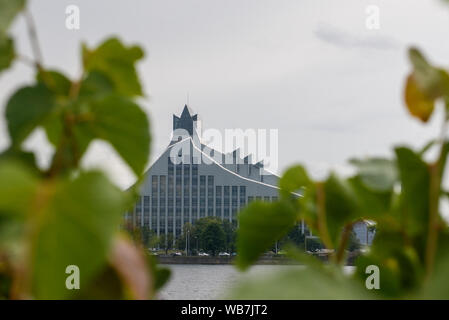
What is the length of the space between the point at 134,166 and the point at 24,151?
0.09 ft

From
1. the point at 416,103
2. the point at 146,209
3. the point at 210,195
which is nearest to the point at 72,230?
the point at 416,103

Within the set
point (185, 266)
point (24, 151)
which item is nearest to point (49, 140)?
point (24, 151)

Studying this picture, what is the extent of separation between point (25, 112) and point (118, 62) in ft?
0.14

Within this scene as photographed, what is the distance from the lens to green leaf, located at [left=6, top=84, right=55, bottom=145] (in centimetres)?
12

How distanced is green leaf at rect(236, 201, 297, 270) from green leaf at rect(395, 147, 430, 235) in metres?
0.04

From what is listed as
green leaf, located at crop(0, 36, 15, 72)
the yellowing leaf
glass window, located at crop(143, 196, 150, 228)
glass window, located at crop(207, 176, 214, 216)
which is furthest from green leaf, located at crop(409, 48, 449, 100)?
glass window, located at crop(143, 196, 150, 228)

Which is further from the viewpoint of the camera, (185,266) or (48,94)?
(185,266)

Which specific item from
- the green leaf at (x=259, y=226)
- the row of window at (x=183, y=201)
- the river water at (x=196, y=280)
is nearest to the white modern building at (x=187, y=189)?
the row of window at (x=183, y=201)

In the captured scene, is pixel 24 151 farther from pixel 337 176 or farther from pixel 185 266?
pixel 185 266

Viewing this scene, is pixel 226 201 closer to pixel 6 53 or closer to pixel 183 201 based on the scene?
pixel 183 201

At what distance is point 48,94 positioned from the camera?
0.13 meters

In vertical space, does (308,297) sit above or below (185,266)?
above

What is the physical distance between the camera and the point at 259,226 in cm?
16

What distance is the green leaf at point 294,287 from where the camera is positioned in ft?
0.22
